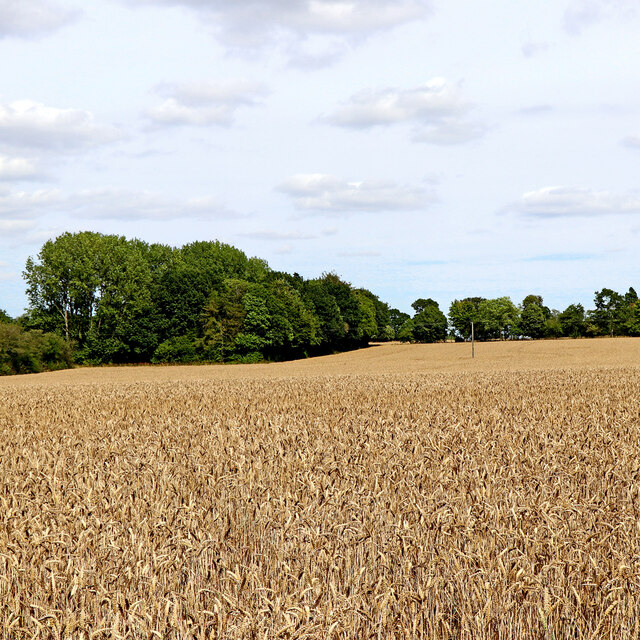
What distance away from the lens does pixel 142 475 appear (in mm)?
7633

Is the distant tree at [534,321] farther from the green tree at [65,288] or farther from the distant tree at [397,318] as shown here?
the green tree at [65,288]

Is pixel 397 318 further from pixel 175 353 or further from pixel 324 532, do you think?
pixel 324 532

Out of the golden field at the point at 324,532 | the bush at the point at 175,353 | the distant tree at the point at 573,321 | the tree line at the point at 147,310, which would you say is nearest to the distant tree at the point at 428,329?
the distant tree at the point at 573,321

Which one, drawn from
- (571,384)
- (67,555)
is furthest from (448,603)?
(571,384)

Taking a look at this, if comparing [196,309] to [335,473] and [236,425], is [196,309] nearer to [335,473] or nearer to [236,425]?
[236,425]

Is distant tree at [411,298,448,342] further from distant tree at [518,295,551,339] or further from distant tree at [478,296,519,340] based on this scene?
distant tree at [518,295,551,339]

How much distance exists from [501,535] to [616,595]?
1027mm

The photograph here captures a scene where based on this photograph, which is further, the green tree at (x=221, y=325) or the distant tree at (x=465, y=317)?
the distant tree at (x=465, y=317)

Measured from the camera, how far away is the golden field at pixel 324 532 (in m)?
3.84

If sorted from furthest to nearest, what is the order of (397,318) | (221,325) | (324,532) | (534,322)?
1. (397,318)
2. (534,322)
3. (221,325)
4. (324,532)

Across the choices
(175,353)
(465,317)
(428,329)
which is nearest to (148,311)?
(175,353)

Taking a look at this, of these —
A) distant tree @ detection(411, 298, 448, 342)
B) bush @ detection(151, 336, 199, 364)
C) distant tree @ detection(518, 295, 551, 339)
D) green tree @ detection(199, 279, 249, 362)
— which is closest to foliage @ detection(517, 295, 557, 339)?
distant tree @ detection(518, 295, 551, 339)

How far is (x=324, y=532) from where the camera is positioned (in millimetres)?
4930

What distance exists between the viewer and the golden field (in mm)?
3840
